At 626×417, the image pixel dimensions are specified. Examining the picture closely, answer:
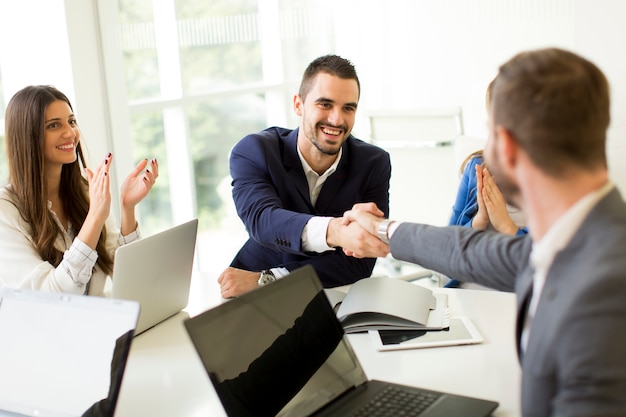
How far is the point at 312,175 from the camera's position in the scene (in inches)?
104

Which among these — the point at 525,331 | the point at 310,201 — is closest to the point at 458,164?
the point at 310,201

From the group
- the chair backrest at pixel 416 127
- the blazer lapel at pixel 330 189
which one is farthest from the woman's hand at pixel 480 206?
the chair backrest at pixel 416 127

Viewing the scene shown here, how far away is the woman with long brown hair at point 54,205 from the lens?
85.5 inches

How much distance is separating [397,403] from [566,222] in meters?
0.56

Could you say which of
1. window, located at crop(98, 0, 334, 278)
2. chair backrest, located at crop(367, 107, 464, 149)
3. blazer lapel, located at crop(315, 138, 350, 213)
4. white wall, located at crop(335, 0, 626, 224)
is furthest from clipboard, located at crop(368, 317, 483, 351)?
window, located at crop(98, 0, 334, 278)

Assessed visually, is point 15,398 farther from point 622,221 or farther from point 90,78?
point 90,78

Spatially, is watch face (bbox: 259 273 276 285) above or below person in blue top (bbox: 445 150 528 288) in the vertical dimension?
below

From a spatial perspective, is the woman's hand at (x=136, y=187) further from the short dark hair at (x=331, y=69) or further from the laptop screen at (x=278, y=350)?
the laptop screen at (x=278, y=350)

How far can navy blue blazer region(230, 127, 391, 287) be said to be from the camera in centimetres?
232

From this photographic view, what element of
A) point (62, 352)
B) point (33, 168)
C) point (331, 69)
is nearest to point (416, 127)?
point (331, 69)

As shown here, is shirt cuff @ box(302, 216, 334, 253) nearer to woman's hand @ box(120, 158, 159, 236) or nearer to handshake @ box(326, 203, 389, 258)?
handshake @ box(326, 203, 389, 258)

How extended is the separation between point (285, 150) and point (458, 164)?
2.45ft

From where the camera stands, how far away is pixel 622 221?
1024 mm

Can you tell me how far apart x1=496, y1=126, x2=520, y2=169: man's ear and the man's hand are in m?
1.19
